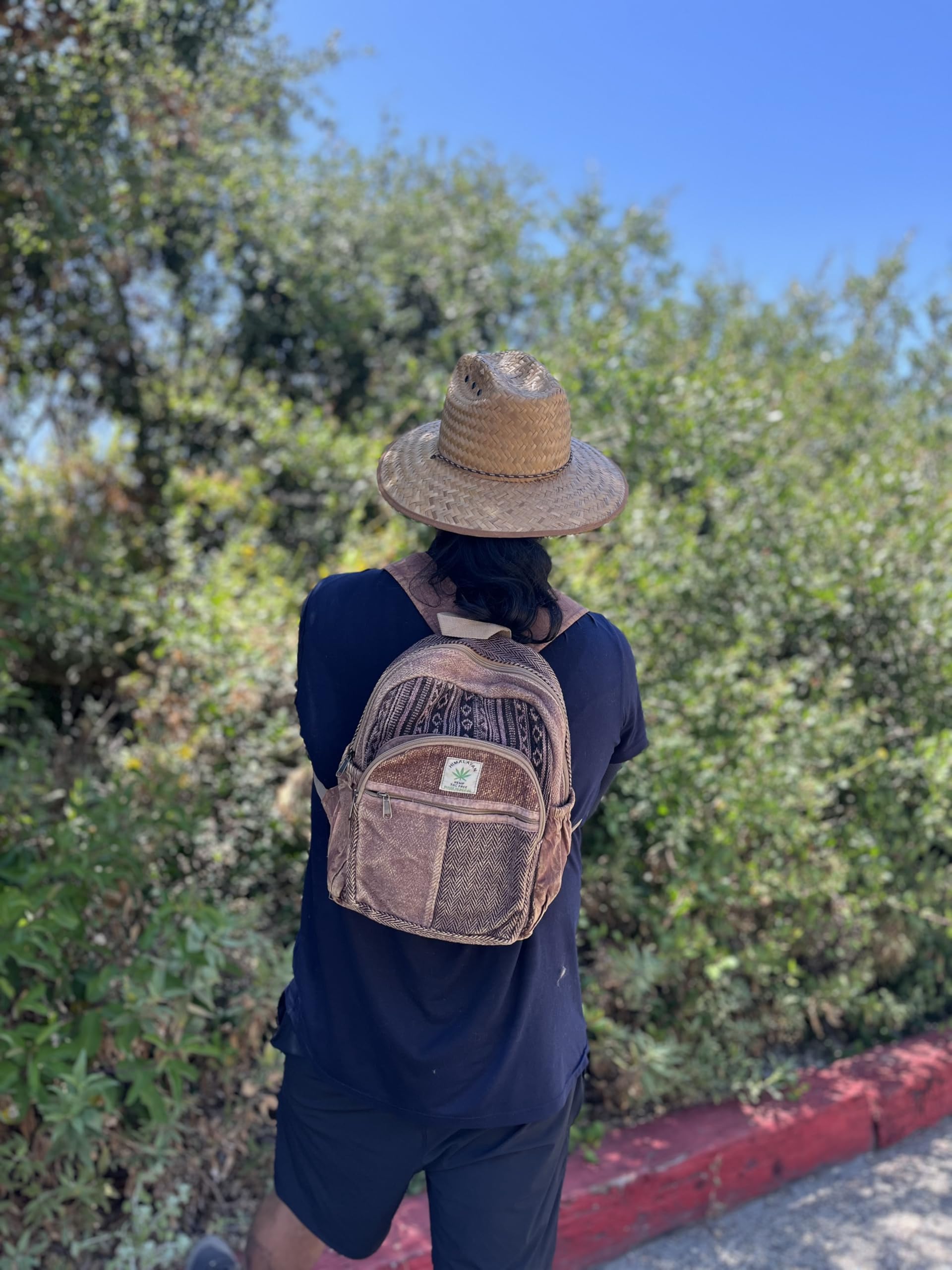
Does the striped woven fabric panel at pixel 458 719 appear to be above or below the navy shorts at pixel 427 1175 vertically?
above

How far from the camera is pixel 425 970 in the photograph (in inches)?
65.4

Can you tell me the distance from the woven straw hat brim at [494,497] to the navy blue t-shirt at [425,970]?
15 cm

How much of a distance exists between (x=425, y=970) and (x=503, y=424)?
907 mm

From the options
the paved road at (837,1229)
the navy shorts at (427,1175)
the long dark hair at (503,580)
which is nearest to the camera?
the long dark hair at (503,580)

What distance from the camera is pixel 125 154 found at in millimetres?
4629

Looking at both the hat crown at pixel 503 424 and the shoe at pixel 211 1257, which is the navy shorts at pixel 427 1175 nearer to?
the shoe at pixel 211 1257

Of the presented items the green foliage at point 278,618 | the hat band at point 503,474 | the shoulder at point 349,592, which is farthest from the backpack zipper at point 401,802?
the green foliage at point 278,618

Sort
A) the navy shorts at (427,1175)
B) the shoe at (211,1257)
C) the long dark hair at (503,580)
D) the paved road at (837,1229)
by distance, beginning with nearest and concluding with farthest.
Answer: the long dark hair at (503,580), the navy shorts at (427,1175), the shoe at (211,1257), the paved road at (837,1229)

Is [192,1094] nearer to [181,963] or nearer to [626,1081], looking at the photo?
[181,963]

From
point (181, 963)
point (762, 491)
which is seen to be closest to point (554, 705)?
point (181, 963)

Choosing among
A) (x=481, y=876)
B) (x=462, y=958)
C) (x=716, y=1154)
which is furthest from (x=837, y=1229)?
(x=481, y=876)

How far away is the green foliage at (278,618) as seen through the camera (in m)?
2.57

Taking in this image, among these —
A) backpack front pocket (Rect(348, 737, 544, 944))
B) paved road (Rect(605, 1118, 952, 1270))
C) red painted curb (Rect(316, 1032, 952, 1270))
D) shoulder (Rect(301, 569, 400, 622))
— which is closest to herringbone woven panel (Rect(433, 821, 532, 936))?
backpack front pocket (Rect(348, 737, 544, 944))

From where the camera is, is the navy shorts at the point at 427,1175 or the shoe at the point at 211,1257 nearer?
the navy shorts at the point at 427,1175
